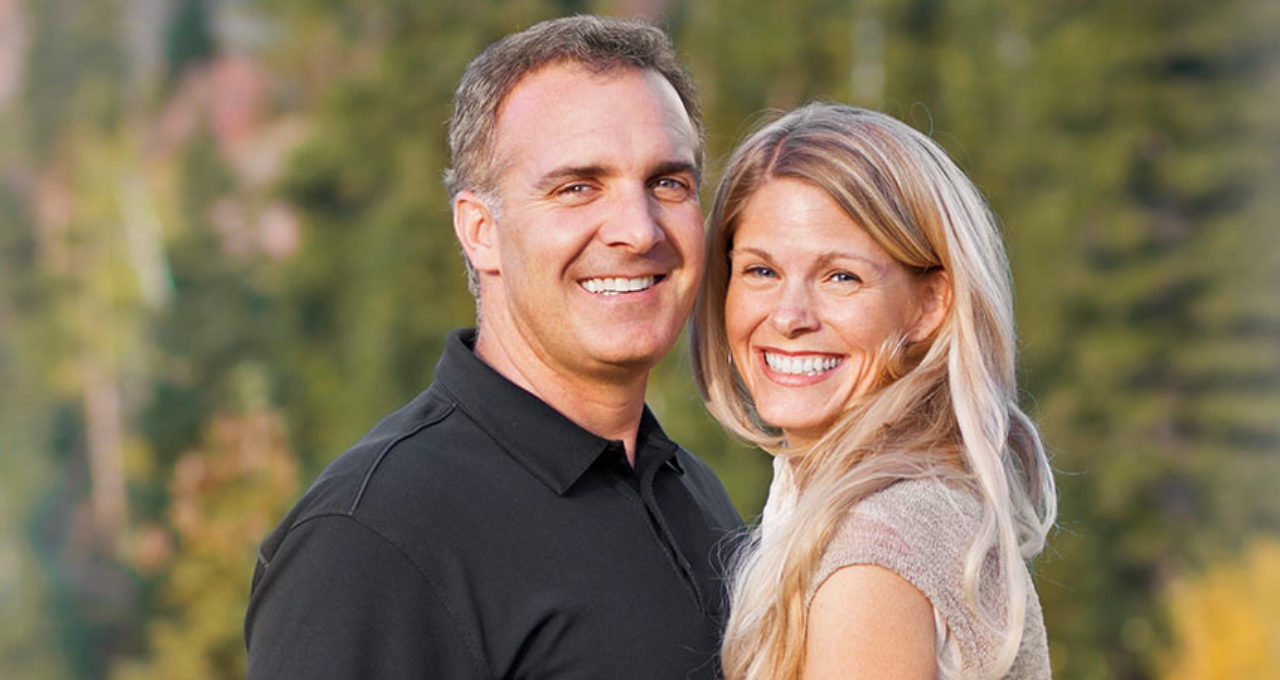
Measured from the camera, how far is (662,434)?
10.9ft

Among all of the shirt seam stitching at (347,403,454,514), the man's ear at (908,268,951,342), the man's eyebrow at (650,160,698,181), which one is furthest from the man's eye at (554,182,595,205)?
the man's ear at (908,268,951,342)

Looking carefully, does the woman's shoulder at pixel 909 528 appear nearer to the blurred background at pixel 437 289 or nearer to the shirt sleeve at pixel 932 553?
the shirt sleeve at pixel 932 553

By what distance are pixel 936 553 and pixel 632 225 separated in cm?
83

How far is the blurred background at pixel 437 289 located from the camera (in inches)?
915

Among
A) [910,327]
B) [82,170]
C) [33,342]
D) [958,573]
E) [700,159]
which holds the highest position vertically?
[700,159]

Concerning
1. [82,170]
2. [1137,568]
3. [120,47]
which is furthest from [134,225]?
[1137,568]

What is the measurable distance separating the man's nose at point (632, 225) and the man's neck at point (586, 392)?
9.6 inches

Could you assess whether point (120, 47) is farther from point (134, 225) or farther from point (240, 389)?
point (240, 389)

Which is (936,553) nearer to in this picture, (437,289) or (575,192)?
(575,192)

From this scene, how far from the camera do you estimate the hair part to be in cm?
321

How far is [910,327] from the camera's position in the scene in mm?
3158

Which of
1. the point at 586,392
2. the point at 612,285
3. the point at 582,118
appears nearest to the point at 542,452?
the point at 586,392

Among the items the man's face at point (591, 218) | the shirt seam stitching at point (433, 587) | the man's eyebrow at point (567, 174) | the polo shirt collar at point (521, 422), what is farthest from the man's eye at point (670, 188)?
the shirt seam stitching at point (433, 587)

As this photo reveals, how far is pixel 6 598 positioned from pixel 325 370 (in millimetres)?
6656
